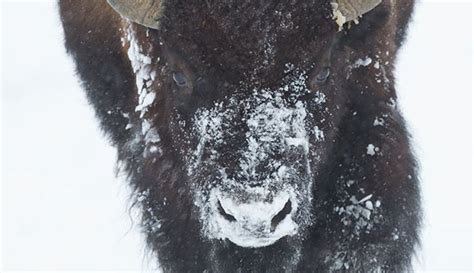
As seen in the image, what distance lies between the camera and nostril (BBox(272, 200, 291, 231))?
3.73 meters

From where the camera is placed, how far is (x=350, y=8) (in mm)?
4012

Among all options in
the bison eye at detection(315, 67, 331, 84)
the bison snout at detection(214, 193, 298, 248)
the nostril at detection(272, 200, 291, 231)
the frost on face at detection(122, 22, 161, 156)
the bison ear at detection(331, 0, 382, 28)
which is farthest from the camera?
the frost on face at detection(122, 22, 161, 156)

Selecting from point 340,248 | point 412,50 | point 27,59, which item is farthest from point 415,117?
point 27,59

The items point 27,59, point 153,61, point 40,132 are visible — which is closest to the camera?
point 153,61

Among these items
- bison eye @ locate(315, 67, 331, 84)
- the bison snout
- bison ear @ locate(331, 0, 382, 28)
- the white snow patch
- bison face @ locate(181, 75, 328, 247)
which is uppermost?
bison ear @ locate(331, 0, 382, 28)

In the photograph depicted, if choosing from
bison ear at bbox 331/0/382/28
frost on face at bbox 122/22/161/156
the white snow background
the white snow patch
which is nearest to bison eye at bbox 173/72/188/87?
frost on face at bbox 122/22/161/156

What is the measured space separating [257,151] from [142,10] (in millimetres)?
829

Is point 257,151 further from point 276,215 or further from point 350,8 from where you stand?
point 350,8

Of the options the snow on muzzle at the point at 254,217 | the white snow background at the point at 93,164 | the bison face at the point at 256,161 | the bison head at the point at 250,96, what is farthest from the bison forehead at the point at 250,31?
the white snow background at the point at 93,164

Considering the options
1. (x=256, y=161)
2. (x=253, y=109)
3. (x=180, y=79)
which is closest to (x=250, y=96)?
(x=253, y=109)

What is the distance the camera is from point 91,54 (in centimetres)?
534

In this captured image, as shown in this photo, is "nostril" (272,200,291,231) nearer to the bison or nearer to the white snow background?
the bison

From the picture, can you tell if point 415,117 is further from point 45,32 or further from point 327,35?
point 45,32

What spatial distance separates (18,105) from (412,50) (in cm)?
460
